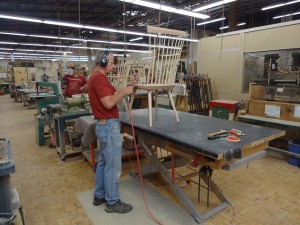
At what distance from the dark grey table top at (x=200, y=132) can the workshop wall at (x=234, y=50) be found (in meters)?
2.44

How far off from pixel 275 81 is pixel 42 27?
1090cm

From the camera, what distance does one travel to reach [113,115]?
2.06m

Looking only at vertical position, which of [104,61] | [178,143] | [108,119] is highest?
[104,61]

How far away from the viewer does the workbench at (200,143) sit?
5.32ft

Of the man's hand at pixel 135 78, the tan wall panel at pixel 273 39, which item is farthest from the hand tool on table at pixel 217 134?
the tan wall panel at pixel 273 39

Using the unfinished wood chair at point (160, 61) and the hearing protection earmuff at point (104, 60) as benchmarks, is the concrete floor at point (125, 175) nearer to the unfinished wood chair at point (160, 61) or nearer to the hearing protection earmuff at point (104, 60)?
the unfinished wood chair at point (160, 61)

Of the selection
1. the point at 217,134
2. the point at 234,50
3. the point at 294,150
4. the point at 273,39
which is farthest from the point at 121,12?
the point at 217,134

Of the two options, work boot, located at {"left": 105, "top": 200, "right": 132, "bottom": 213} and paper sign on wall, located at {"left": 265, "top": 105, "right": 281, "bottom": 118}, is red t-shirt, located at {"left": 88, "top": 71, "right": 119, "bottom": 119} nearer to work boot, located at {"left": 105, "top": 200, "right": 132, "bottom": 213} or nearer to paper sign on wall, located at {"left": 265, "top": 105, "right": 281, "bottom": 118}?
work boot, located at {"left": 105, "top": 200, "right": 132, "bottom": 213}

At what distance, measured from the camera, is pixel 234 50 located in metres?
4.70

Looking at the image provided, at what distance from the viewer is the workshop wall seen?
3834 mm

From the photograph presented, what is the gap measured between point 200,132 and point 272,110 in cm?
230

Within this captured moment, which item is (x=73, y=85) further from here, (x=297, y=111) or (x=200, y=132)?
(x=297, y=111)

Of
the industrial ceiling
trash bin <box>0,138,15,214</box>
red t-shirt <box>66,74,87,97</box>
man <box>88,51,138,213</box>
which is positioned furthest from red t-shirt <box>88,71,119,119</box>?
the industrial ceiling

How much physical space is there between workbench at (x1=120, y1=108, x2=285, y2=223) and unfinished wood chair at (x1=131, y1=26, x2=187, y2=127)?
0.23 m
